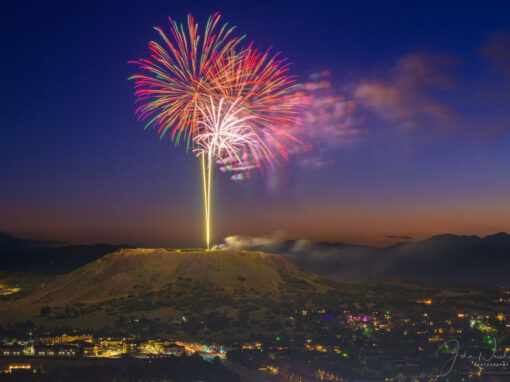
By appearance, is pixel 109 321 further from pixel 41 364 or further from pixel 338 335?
pixel 338 335

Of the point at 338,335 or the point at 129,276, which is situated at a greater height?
the point at 129,276

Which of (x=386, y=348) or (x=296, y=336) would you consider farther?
(x=296, y=336)

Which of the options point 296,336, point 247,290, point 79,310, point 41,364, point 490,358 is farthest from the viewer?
point 247,290

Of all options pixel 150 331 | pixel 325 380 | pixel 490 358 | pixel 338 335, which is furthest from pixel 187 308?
pixel 490 358

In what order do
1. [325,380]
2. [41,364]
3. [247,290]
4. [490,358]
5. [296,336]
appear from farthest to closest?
[247,290] → [296,336] → [490,358] → [41,364] → [325,380]

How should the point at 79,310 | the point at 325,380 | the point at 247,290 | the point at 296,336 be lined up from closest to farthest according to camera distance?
the point at 325,380 → the point at 296,336 → the point at 79,310 → the point at 247,290

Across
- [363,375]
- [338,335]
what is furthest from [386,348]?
[363,375]

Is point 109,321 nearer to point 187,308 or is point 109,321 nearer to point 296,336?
point 187,308

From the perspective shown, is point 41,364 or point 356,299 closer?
point 41,364

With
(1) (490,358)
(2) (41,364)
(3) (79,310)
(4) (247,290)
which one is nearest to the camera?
(2) (41,364)
